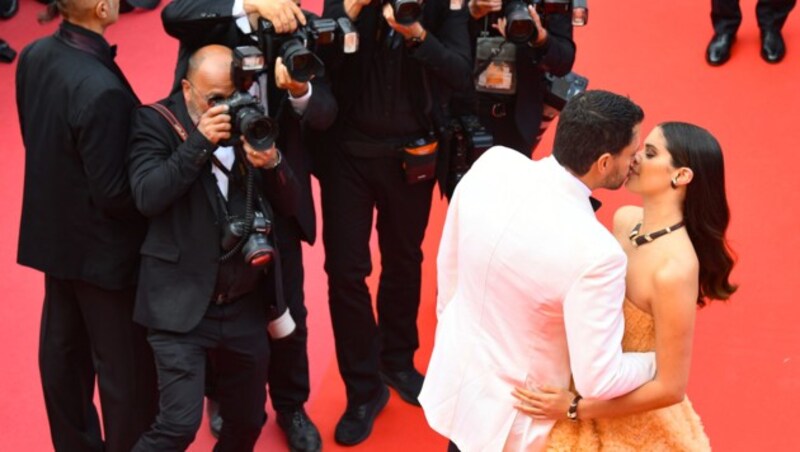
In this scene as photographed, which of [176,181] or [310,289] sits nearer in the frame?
[176,181]

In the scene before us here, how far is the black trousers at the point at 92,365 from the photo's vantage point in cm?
322

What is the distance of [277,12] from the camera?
3227 millimetres

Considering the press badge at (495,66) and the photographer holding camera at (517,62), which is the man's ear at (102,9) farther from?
the press badge at (495,66)

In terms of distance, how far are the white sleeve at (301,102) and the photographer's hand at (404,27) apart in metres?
0.32

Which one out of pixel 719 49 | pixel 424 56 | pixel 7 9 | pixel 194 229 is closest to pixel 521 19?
pixel 424 56

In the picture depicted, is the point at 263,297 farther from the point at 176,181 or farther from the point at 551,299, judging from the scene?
the point at 551,299

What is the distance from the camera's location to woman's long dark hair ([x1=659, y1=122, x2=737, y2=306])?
261 centimetres

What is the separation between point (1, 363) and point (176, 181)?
63.2 inches

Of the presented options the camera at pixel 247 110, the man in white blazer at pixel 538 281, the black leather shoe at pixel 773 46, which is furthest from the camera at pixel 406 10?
the black leather shoe at pixel 773 46

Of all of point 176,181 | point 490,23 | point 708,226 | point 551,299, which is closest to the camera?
point 551,299

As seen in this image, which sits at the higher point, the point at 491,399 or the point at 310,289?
the point at 491,399

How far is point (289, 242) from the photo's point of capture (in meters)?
3.53

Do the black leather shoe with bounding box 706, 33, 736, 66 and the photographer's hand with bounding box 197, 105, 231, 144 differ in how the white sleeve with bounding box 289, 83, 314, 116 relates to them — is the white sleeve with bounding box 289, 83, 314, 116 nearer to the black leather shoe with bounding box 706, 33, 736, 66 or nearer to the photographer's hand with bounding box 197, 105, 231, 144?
the photographer's hand with bounding box 197, 105, 231, 144

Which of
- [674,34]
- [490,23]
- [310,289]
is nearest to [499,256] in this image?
[490,23]
